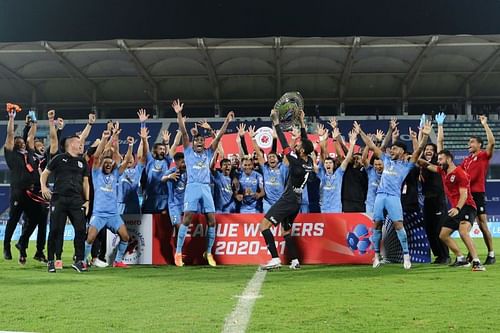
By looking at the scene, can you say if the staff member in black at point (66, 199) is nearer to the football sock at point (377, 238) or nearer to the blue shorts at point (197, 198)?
the blue shorts at point (197, 198)

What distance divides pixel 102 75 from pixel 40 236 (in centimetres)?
2509

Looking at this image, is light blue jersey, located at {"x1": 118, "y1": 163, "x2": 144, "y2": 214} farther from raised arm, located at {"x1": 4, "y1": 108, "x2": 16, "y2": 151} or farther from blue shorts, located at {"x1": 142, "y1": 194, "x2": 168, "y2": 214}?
raised arm, located at {"x1": 4, "y1": 108, "x2": 16, "y2": 151}

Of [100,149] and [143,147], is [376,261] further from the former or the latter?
[100,149]

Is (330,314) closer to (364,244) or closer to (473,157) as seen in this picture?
(364,244)

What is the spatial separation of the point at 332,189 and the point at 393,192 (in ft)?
5.83

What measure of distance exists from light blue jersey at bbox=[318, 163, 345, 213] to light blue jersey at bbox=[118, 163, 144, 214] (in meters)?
3.49

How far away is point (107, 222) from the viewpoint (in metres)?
8.59

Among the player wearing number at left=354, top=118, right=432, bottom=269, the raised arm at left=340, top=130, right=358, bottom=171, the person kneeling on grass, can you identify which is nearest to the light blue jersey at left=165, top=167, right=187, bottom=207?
the person kneeling on grass

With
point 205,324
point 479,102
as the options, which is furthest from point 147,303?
point 479,102

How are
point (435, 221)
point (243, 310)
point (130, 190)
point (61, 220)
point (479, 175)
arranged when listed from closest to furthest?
point (243, 310)
point (61, 220)
point (479, 175)
point (435, 221)
point (130, 190)

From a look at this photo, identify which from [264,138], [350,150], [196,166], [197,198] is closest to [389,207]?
[350,150]

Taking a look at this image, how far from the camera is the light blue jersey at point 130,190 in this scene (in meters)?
9.95

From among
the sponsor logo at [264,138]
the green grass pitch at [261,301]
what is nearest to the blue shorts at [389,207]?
the green grass pitch at [261,301]

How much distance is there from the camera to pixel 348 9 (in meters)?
26.0
